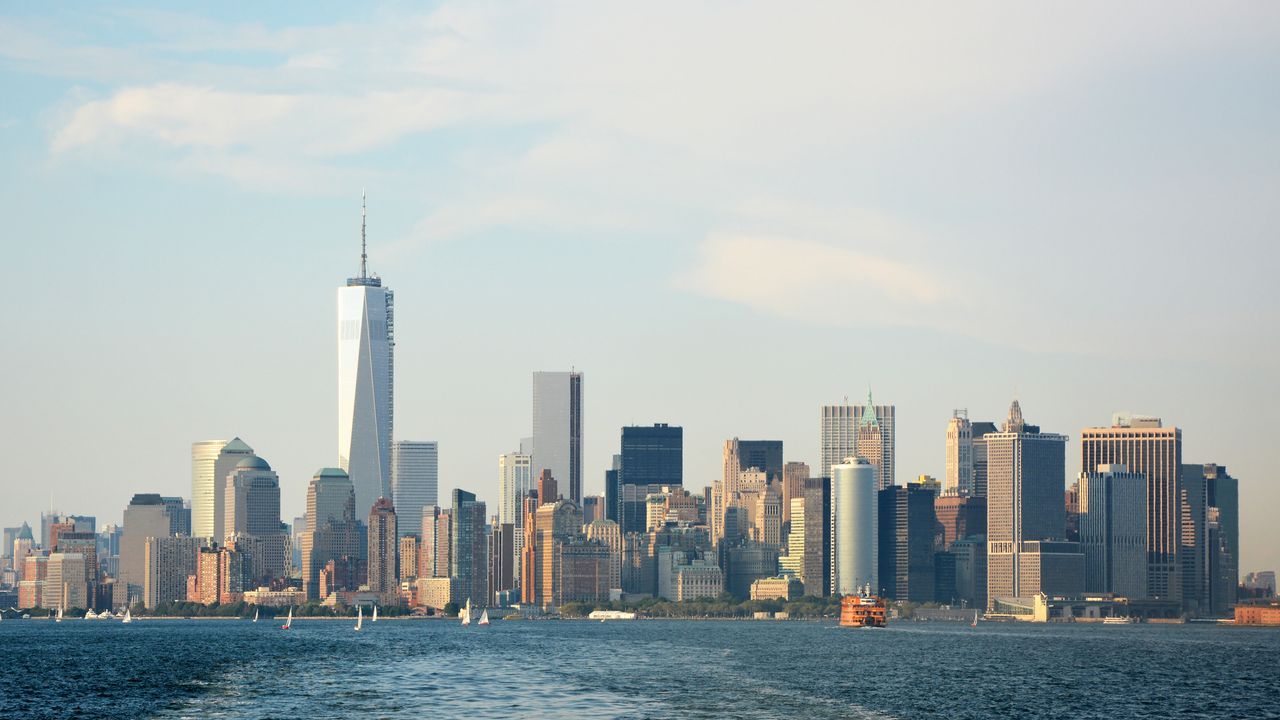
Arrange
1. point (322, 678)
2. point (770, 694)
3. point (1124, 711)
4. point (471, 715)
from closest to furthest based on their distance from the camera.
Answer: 1. point (471, 715)
2. point (1124, 711)
3. point (770, 694)
4. point (322, 678)

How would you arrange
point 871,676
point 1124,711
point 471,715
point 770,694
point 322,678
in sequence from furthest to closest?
point 871,676 → point 322,678 → point 770,694 → point 1124,711 → point 471,715

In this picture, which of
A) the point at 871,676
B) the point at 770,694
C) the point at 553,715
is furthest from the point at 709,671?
the point at 553,715

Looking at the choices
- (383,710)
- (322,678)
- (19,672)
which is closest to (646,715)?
(383,710)

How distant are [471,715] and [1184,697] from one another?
2498 inches

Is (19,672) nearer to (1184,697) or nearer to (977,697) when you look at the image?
(977,697)

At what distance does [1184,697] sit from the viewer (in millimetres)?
157500

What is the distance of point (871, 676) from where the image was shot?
183750mm

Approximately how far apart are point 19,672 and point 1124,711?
110755mm

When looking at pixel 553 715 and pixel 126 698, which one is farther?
pixel 126 698

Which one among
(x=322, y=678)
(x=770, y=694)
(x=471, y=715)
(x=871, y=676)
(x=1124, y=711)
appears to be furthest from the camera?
(x=871, y=676)

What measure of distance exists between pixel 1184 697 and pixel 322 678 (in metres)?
74.1

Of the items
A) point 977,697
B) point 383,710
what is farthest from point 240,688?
point 977,697

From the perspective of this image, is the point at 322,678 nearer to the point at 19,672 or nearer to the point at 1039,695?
the point at 19,672

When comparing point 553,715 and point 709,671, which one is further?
point 709,671
